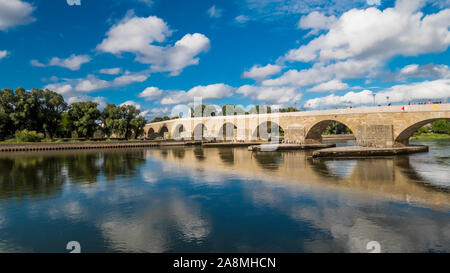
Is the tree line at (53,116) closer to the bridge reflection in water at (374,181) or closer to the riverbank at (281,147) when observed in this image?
the riverbank at (281,147)

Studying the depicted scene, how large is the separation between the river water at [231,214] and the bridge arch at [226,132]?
41.8 m

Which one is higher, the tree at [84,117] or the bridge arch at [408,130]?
the tree at [84,117]

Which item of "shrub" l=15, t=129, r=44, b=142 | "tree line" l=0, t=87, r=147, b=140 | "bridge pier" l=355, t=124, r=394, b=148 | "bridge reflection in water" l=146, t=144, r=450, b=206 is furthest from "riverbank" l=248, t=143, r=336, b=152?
"shrub" l=15, t=129, r=44, b=142

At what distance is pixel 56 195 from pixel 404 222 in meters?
13.6

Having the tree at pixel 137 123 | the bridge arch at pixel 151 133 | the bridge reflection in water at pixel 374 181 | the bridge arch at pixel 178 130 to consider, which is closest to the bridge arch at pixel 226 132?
the bridge arch at pixel 178 130

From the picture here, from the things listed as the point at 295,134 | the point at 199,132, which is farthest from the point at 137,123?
the point at 295,134

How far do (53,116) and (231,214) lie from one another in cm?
5447

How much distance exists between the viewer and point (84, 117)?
177ft

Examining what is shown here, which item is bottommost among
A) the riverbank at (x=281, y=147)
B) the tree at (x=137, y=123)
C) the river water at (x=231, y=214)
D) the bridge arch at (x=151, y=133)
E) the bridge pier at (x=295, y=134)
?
the river water at (x=231, y=214)

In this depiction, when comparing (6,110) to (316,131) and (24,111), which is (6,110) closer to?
(24,111)

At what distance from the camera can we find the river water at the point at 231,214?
7137 mm

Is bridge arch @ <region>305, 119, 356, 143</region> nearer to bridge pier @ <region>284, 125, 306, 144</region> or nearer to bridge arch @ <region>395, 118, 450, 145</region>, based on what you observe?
bridge pier @ <region>284, 125, 306, 144</region>

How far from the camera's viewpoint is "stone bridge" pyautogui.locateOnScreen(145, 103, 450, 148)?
27359 millimetres

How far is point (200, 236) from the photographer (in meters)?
7.55
